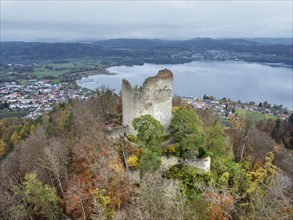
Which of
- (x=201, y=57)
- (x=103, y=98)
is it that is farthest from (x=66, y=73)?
(x=103, y=98)

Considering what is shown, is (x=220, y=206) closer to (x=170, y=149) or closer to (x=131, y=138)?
(x=170, y=149)

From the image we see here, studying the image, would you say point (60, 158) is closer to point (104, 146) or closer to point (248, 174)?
point (104, 146)

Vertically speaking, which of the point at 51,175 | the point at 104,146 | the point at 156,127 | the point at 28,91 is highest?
the point at 156,127

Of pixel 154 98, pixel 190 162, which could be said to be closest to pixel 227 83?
pixel 154 98

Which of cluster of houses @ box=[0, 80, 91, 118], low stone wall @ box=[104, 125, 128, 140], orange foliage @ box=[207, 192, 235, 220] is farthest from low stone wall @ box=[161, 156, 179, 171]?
cluster of houses @ box=[0, 80, 91, 118]

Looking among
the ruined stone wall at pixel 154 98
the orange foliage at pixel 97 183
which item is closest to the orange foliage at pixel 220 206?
the orange foliage at pixel 97 183
